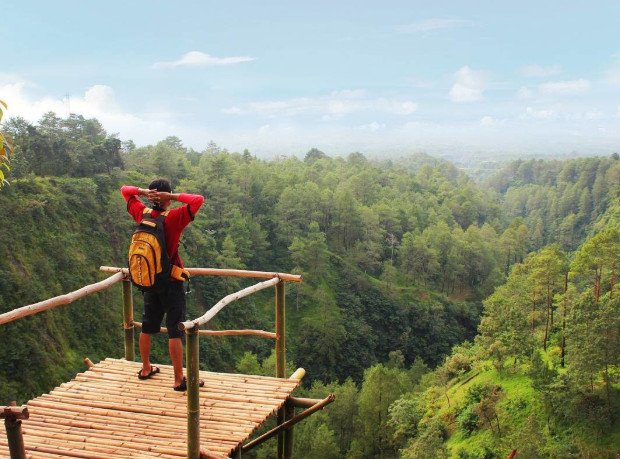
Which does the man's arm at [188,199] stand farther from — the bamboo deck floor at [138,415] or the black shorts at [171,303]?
the bamboo deck floor at [138,415]

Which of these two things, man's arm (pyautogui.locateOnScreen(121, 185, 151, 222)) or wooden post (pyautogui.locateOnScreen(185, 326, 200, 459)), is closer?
wooden post (pyautogui.locateOnScreen(185, 326, 200, 459))

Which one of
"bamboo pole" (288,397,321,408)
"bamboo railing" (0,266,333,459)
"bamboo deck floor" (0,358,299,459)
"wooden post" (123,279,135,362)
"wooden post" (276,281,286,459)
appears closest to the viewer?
"bamboo railing" (0,266,333,459)

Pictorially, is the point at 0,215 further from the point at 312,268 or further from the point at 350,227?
the point at 350,227

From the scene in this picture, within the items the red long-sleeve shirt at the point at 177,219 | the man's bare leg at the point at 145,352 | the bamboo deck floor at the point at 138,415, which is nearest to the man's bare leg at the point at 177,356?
the bamboo deck floor at the point at 138,415

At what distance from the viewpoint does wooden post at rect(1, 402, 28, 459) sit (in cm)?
293

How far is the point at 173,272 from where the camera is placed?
203 inches

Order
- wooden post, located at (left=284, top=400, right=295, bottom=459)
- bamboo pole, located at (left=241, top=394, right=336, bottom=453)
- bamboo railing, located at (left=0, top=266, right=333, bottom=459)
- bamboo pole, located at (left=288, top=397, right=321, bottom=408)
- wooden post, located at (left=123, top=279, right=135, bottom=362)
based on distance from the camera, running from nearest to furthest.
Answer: bamboo railing, located at (left=0, top=266, right=333, bottom=459) → bamboo pole, located at (left=241, top=394, right=336, bottom=453) → bamboo pole, located at (left=288, top=397, right=321, bottom=408) → wooden post, located at (left=284, top=400, right=295, bottom=459) → wooden post, located at (left=123, top=279, right=135, bottom=362)

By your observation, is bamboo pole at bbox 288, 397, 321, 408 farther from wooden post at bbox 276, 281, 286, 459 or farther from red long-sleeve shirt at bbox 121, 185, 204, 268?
red long-sleeve shirt at bbox 121, 185, 204, 268

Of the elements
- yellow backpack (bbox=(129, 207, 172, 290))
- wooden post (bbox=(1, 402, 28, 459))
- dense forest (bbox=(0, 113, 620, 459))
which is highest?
yellow backpack (bbox=(129, 207, 172, 290))

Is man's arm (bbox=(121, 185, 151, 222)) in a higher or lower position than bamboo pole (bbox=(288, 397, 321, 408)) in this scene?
higher

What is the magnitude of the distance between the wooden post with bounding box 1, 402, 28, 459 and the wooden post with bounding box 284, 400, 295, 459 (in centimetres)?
294

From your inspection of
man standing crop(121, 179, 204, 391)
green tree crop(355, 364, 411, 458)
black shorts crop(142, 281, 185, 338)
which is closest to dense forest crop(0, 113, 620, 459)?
green tree crop(355, 364, 411, 458)

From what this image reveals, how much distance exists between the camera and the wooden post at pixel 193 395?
12.7 feet

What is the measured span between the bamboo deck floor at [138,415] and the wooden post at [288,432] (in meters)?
0.30
